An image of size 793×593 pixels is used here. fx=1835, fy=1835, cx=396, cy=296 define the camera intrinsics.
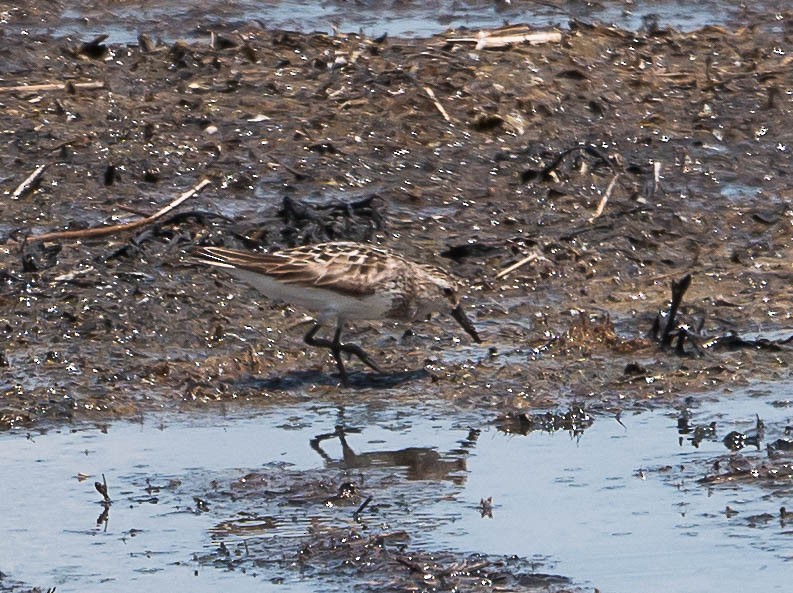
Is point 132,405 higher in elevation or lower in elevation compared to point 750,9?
lower

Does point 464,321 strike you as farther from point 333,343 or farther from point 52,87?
point 52,87

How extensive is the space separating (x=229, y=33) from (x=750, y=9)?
605 centimetres

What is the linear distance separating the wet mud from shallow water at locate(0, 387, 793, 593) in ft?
0.68

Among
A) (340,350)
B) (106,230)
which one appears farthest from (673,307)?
(106,230)

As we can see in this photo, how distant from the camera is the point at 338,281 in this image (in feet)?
33.9

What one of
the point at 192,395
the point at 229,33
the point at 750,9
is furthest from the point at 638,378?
the point at 750,9

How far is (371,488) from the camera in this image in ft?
28.0

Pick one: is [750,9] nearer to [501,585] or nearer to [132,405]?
[132,405]

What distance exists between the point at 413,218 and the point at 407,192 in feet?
1.34

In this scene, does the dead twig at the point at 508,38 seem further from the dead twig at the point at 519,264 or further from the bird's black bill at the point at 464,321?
the bird's black bill at the point at 464,321

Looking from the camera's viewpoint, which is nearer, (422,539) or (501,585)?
(501,585)

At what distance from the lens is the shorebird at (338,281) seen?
408 inches

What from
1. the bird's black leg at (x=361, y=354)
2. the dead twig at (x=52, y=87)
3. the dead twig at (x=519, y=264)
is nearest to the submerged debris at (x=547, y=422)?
the bird's black leg at (x=361, y=354)

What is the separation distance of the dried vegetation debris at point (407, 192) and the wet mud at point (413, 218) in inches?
1.0
